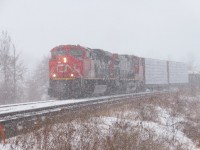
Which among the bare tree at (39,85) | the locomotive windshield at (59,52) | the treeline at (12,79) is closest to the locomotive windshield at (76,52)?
the locomotive windshield at (59,52)

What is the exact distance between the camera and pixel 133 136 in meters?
6.76

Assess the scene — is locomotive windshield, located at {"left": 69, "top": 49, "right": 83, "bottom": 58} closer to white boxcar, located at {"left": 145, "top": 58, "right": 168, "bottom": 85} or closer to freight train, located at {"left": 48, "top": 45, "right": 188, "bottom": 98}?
freight train, located at {"left": 48, "top": 45, "right": 188, "bottom": 98}

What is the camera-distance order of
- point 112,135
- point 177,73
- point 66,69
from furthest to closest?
point 177,73 < point 66,69 < point 112,135

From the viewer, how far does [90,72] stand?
58.8 feet

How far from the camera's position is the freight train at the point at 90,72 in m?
17.1

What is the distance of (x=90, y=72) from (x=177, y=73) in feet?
70.9

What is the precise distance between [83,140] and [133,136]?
4.17 feet

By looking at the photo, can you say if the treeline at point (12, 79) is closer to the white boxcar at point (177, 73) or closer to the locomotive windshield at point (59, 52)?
the locomotive windshield at point (59, 52)

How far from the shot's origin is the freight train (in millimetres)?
17062

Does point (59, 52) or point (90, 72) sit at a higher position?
point (59, 52)

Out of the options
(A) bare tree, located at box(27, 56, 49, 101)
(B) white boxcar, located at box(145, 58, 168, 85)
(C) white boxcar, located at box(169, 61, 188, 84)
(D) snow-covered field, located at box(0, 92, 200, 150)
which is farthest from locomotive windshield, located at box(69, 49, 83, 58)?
(A) bare tree, located at box(27, 56, 49, 101)

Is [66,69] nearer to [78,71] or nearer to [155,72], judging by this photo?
[78,71]

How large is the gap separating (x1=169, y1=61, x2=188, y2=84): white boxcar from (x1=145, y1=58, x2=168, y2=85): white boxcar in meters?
1.59

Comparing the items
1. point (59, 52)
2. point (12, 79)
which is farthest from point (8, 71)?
point (59, 52)
